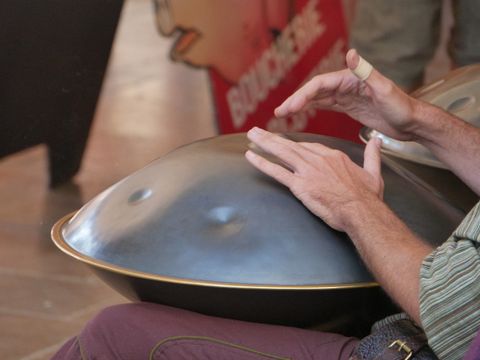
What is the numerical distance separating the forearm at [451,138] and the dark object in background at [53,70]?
164 centimetres

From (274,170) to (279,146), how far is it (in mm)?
53

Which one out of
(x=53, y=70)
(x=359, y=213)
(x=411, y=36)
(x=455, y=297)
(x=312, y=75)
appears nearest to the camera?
(x=455, y=297)

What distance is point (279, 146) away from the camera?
1.46 meters

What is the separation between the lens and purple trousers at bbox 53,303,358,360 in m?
1.35

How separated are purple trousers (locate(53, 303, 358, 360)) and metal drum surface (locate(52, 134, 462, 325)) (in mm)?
24

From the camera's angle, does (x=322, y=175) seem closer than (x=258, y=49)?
Yes

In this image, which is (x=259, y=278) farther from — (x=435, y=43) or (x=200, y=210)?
(x=435, y=43)

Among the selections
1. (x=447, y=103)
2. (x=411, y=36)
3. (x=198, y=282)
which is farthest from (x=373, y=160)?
(x=411, y=36)

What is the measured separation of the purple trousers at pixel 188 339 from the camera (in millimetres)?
1351

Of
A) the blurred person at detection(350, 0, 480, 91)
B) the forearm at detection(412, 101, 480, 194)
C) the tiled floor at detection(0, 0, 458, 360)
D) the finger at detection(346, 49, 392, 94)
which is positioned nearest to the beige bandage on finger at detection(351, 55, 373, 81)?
the finger at detection(346, 49, 392, 94)

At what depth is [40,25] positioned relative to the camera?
307 cm

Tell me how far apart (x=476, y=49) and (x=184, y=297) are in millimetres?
1804

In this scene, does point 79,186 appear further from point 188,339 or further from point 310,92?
point 188,339

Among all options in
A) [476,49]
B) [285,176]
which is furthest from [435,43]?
[285,176]
